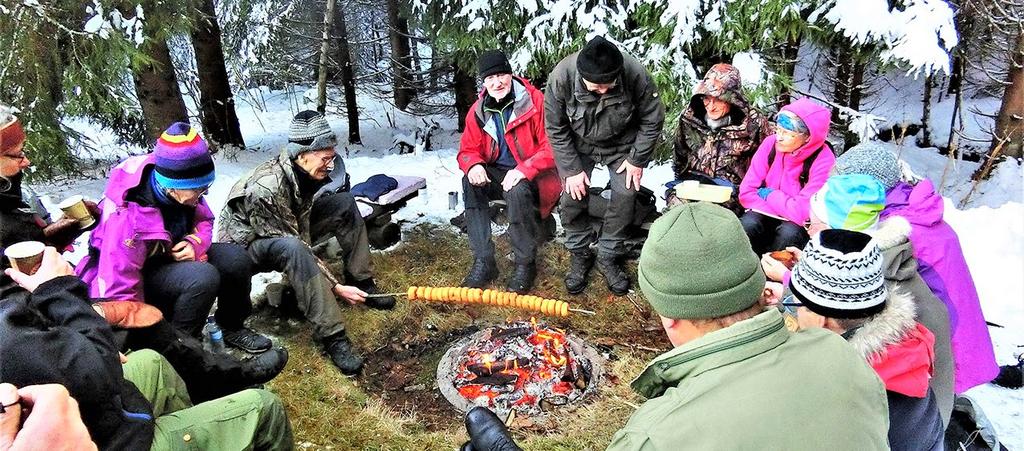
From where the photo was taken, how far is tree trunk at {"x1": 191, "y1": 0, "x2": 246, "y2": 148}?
8844mm

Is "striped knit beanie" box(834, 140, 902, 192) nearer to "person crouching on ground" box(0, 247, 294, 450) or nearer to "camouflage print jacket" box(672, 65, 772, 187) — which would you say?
"camouflage print jacket" box(672, 65, 772, 187)

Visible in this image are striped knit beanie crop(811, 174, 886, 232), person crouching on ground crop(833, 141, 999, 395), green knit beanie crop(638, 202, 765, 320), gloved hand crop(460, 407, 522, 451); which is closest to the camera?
green knit beanie crop(638, 202, 765, 320)

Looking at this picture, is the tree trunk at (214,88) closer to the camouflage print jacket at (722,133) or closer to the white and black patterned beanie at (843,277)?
the camouflage print jacket at (722,133)

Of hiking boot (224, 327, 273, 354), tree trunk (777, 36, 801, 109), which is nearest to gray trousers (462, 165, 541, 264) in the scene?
hiking boot (224, 327, 273, 354)

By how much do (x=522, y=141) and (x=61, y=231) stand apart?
2995 mm

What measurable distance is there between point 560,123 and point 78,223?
307 centimetres

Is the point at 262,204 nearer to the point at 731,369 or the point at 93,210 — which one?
the point at 93,210

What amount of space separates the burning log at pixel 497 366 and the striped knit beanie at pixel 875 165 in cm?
204

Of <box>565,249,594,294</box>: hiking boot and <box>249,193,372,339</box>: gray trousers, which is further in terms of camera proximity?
<box>565,249,594,294</box>: hiking boot

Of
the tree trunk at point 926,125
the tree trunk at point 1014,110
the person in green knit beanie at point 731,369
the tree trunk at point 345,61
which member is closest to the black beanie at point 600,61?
the person in green knit beanie at point 731,369

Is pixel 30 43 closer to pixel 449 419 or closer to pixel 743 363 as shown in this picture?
pixel 449 419

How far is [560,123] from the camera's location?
15.1 ft

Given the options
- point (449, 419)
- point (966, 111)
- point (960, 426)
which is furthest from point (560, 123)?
point (966, 111)

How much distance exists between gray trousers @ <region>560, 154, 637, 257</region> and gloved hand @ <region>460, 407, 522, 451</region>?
2510mm
